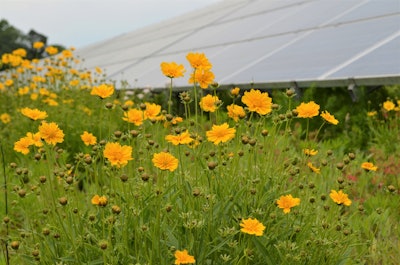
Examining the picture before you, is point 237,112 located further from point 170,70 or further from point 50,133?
point 50,133

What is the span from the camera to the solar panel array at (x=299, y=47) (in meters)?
3.81

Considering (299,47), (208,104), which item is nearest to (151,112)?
(208,104)

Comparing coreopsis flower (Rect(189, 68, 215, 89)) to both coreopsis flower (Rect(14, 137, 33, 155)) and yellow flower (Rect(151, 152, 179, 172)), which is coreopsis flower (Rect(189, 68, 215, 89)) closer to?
yellow flower (Rect(151, 152, 179, 172))

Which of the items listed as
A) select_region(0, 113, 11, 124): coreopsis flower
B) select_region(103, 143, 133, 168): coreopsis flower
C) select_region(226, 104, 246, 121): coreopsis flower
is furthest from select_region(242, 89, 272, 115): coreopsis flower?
select_region(0, 113, 11, 124): coreopsis flower

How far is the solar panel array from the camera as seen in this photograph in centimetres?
381

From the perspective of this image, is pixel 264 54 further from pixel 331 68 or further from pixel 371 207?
pixel 371 207

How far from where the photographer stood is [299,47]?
4941 mm

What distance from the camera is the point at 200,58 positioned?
5.48 feet

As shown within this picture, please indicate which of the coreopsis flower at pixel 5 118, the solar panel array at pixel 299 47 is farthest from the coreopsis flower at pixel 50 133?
the solar panel array at pixel 299 47

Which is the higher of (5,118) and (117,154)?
(117,154)

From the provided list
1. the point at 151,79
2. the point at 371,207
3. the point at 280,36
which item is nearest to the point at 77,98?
the point at 151,79

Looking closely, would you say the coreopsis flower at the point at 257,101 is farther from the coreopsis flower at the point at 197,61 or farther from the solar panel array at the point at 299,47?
the solar panel array at the point at 299,47

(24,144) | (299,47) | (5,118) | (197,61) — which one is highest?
(197,61)

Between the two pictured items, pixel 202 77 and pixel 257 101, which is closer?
pixel 257 101
